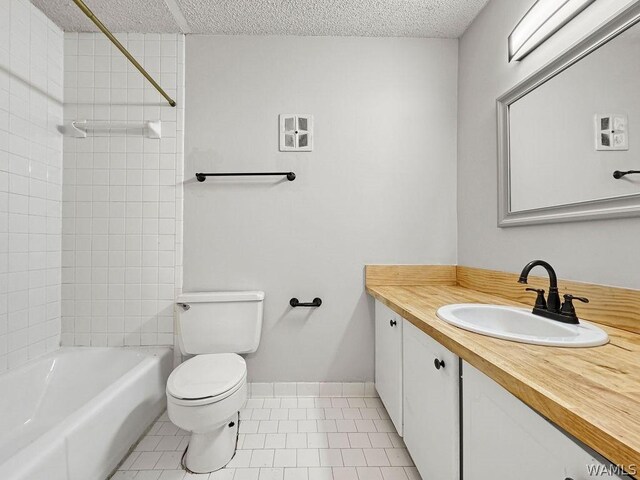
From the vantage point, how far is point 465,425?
889 mm

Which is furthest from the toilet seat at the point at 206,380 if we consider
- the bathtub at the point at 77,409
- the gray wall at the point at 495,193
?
the gray wall at the point at 495,193

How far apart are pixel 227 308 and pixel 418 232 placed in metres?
1.28

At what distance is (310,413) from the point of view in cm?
181

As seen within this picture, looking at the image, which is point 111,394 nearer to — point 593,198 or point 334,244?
point 334,244

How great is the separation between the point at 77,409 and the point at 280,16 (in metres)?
2.35

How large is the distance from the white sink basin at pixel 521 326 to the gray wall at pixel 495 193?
0.77ft

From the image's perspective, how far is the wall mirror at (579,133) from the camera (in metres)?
0.97

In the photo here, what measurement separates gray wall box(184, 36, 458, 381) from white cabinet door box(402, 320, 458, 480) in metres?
0.72

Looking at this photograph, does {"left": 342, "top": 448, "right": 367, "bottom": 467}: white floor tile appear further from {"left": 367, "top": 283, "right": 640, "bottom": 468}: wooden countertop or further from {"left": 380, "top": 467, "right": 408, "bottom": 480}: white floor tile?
{"left": 367, "top": 283, "right": 640, "bottom": 468}: wooden countertop

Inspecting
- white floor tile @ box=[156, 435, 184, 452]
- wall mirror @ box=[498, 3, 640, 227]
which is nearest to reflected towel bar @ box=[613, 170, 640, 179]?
wall mirror @ box=[498, 3, 640, 227]

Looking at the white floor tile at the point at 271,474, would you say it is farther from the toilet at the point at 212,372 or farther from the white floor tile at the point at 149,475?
the white floor tile at the point at 149,475

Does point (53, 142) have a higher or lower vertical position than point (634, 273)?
higher

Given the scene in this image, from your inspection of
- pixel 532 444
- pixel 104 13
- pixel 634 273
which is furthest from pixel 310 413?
pixel 104 13

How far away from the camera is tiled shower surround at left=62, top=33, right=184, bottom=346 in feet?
6.36
